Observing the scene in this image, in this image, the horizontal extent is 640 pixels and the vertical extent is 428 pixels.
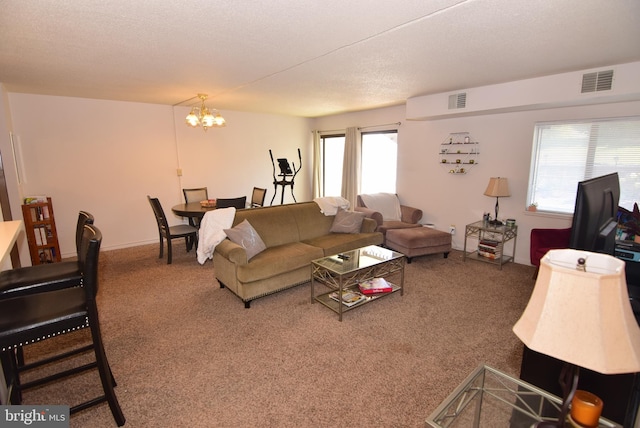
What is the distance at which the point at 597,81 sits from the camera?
3.10 m

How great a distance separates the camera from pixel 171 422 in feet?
5.68

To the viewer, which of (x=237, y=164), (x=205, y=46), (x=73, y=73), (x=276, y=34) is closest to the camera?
(x=276, y=34)

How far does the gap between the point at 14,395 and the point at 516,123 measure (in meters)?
5.48

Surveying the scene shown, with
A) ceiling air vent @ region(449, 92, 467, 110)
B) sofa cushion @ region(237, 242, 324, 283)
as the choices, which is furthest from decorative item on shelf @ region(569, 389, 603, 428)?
ceiling air vent @ region(449, 92, 467, 110)

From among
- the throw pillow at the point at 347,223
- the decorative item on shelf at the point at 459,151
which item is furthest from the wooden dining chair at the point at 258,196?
the decorative item on shelf at the point at 459,151

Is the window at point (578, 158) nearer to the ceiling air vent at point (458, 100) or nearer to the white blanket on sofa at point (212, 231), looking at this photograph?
the ceiling air vent at point (458, 100)

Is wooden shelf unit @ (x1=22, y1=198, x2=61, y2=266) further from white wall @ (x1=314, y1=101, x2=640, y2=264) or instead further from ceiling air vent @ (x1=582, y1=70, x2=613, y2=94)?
ceiling air vent @ (x1=582, y1=70, x2=613, y2=94)

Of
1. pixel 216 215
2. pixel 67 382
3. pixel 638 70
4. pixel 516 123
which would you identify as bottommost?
pixel 67 382

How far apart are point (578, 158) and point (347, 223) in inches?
116

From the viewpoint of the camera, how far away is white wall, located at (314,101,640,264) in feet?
13.1

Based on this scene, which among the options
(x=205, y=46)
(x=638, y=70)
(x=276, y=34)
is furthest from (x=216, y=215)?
(x=638, y=70)

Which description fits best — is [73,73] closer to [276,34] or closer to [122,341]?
[276,34]

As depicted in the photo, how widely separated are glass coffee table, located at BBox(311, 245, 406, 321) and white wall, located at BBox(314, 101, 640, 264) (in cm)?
211

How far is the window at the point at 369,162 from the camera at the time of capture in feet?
19.1
